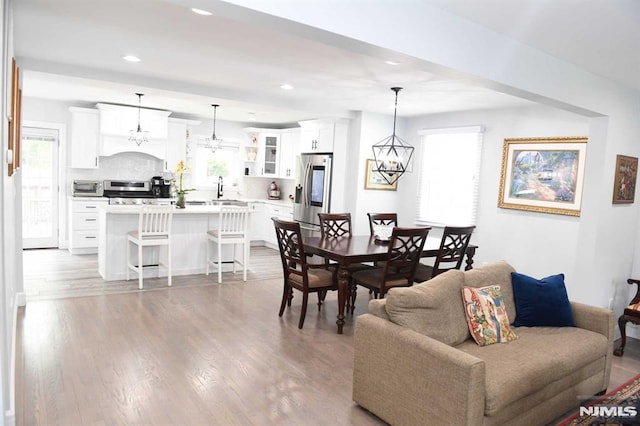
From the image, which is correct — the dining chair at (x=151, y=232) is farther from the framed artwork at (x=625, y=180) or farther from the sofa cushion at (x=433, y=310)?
the framed artwork at (x=625, y=180)

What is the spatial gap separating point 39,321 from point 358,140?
4.44 metres

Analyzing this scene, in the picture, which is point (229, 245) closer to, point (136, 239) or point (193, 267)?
point (193, 267)

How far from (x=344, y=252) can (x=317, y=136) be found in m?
3.56

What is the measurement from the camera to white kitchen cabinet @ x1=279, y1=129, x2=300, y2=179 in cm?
862

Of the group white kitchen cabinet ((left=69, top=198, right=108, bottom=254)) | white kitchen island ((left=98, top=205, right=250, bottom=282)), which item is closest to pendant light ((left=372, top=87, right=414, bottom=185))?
white kitchen island ((left=98, top=205, right=250, bottom=282))

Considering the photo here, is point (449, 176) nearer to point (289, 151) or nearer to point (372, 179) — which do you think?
point (372, 179)

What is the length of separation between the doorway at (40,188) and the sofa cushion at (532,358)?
7234 mm

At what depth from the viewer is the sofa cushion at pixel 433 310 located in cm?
271

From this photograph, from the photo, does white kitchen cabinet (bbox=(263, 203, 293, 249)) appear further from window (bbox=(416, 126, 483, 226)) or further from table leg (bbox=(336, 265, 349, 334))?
table leg (bbox=(336, 265, 349, 334))

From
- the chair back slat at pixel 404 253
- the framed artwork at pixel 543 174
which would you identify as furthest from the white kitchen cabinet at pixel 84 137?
the framed artwork at pixel 543 174

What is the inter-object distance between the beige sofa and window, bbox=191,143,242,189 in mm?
6657

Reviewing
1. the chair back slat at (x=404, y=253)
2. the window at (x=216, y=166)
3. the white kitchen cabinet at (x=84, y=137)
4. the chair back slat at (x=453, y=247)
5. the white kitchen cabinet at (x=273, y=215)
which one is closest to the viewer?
the chair back slat at (x=404, y=253)

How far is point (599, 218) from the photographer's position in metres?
4.05

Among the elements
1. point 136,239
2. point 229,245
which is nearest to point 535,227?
point 229,245
